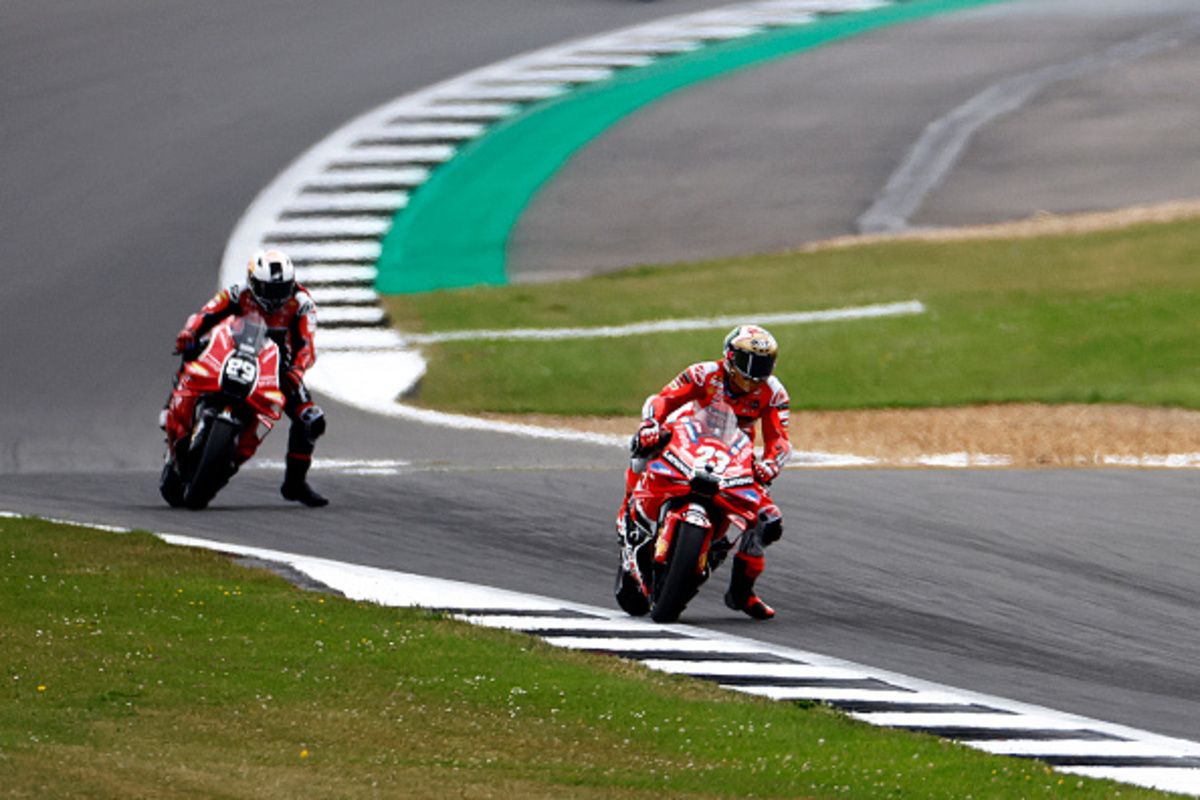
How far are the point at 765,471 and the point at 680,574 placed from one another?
959 millimetres

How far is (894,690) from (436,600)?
12.8 ft

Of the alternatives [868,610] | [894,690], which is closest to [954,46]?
[868,610]

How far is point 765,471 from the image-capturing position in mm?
13289

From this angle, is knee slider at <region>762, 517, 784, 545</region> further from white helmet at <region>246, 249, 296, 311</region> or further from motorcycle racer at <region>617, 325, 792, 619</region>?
white helmet at <region>246, 249, 296, 311</region>

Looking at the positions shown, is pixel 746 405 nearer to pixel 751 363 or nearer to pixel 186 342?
pixel 751 363

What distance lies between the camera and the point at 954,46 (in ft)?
133

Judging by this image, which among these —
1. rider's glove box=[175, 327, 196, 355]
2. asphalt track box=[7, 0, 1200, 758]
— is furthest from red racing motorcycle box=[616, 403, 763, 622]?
rider's glove box=[175, 327, 196, 355]

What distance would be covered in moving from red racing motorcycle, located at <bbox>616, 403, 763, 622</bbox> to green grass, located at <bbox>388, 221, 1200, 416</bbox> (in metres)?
12.6

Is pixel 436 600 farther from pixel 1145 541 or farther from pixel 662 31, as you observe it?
pixel 662 31

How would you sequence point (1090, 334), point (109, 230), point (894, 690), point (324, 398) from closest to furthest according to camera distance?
1. point (894, 690)
2. point (324, 398)
3. point (1090, 334)
4. point (109, 230)

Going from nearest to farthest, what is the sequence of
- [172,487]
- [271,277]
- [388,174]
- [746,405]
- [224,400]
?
[746,405]
[224,400]
[271,277]
[172,487]
[388,174]

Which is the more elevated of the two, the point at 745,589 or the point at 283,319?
the point at 283,319

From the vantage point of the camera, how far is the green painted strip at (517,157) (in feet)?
105

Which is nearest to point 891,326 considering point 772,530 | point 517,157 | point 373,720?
point 517,157
